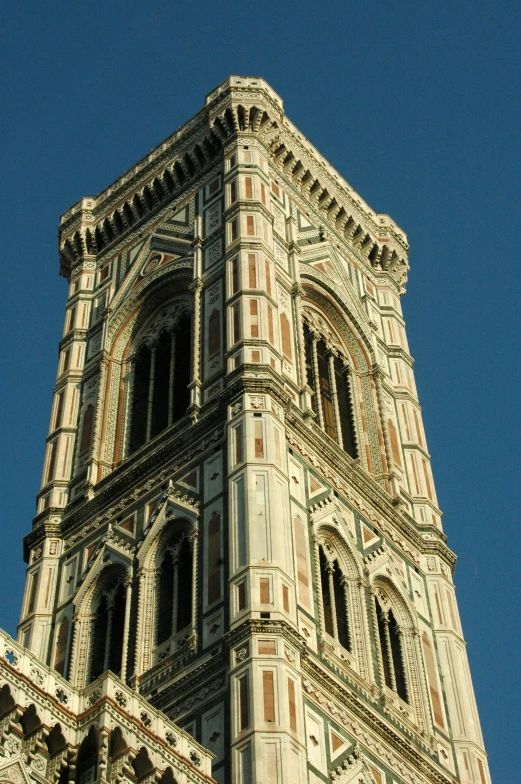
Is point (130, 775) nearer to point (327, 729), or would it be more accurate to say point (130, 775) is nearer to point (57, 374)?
point (327, 729)

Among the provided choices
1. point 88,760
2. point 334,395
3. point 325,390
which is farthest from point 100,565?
point 88,760

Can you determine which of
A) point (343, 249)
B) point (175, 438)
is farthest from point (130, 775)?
point (343, 249)

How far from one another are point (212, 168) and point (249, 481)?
38.3 feet

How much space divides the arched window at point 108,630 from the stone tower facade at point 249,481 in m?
0.04

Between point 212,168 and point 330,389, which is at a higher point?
point 212,168

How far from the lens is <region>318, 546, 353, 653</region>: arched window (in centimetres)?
2367

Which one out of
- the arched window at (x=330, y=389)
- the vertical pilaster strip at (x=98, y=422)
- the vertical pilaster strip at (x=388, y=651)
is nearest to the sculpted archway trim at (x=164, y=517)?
the vertical pilaster strip at (x=98, y=422)

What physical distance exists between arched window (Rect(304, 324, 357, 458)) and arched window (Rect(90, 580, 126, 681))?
525cm

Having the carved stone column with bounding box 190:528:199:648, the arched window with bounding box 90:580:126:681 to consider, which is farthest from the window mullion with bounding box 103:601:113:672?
the carved stone column with bounding box 190:528:199:648

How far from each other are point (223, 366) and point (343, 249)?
27.1 feet

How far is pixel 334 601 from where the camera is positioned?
24.2 meters

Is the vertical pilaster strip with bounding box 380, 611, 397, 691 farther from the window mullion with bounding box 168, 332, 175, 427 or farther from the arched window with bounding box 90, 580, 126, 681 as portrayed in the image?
the window mullion with bounding box 168, 332, 175, 427

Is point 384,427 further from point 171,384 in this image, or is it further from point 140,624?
point 140,624

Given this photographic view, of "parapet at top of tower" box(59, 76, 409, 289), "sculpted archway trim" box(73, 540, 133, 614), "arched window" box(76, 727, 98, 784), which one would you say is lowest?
"arched window" box(76, 727, 98, 784)
